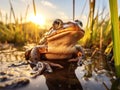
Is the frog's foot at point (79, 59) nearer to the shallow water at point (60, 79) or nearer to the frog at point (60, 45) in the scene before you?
the frog at point (60, 45)

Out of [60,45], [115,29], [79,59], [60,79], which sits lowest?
[60,79]

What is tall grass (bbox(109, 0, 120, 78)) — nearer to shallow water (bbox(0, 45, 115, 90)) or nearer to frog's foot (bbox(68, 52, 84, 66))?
shallow water (bbox(0, 45, 115, 90))

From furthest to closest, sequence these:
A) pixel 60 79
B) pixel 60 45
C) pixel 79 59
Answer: pixel 60 45, pixel 79 59, pixel 60 79

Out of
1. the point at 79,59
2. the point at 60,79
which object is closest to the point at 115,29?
the point at 60,79

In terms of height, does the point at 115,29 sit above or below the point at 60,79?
above

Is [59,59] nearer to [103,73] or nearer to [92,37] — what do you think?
[103,73]

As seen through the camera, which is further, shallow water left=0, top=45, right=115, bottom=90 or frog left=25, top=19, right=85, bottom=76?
frog left=25, top=19, right=85, bottom=76

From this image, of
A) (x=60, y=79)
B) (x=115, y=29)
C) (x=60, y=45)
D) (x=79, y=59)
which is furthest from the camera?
(x=60, y=45)

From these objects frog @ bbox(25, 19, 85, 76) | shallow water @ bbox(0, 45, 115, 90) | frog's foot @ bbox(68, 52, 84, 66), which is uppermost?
frog @ bbox(25, 19, 85, 76)

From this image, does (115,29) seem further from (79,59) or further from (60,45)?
(60,45)

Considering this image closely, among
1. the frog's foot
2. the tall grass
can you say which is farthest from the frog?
the tall grass
